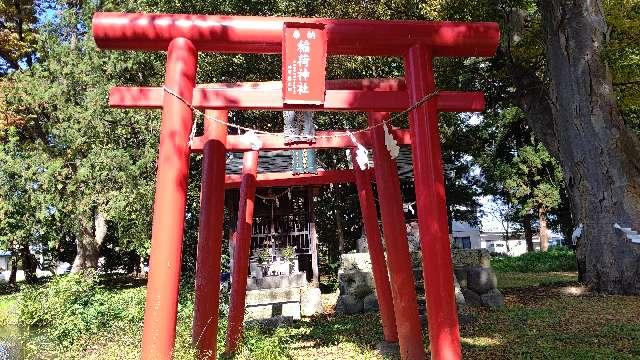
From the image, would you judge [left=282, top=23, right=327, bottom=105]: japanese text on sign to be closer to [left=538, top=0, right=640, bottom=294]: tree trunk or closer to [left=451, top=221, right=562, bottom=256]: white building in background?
[left=538, top=0, right=640, bottom=294]: tree trunk

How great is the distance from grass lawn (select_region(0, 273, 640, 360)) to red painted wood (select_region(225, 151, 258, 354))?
0.40 meters

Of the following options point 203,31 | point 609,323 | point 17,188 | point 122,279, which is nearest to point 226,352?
point 203,31

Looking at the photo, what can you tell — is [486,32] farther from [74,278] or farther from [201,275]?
[74,278]

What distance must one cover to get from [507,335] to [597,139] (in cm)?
523

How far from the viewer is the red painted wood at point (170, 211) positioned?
4.43 meters

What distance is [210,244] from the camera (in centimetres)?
653

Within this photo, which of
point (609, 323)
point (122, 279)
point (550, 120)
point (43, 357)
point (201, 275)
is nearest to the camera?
point (43, 357)

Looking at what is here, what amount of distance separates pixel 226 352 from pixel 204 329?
1598 mm

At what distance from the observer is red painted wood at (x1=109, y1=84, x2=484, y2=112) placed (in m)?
5.35

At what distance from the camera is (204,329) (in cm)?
575

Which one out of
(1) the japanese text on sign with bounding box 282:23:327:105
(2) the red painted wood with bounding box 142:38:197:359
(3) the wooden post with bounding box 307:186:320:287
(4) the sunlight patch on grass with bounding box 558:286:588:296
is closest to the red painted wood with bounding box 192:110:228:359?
(2) the red painted wood with bounding box 142:38:197:359

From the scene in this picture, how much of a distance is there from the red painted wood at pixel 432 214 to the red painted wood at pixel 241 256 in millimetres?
3643

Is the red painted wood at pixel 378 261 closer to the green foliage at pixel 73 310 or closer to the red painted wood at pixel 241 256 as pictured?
the red painted wood at pixel 241 256

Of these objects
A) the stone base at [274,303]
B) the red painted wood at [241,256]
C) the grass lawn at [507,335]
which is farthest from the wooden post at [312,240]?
the red painted wood at [241,256]
